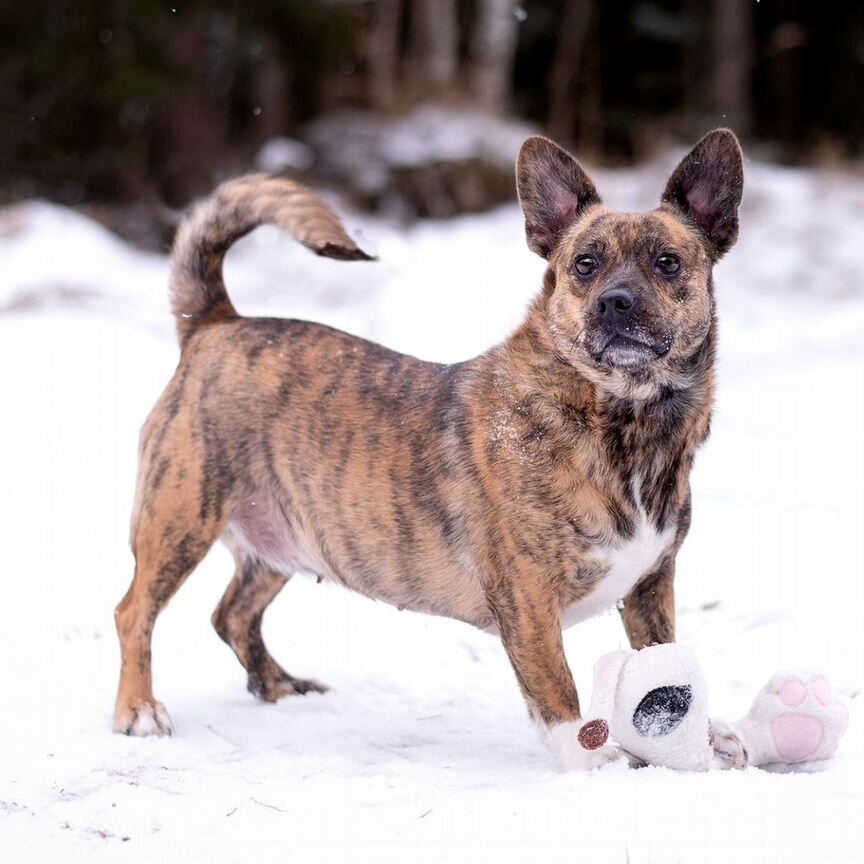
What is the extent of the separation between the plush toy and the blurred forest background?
9548mm

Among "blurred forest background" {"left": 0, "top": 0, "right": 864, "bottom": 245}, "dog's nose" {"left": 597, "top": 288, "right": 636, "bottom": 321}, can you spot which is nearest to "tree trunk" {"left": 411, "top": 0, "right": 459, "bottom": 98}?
"blurred forest background" {"left": 0, "top": 0, "right": 864, "bottom": 245}

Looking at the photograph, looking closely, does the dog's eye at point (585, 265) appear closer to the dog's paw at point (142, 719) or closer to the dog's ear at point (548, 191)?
the dog's ear at point (548, 191)

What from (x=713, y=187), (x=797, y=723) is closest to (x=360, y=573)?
(x=797, y=723)

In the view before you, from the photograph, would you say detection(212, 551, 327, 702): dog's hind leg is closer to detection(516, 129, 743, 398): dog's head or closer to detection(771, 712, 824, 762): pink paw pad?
detection(516, 129, 743, 398): dog's head

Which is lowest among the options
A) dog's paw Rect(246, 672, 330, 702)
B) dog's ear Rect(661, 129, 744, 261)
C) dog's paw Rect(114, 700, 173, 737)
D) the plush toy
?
dog's paw Rect(246, 672, 330, 702)

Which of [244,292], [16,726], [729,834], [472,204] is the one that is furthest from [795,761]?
[472,204]

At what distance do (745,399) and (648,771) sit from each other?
5587 mm

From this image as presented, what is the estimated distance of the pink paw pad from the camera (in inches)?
130

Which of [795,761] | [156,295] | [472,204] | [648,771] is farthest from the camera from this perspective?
[472,204]

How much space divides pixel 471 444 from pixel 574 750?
3.11 feet

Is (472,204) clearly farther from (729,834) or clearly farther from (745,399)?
(729,834)

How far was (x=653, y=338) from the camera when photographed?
352 centimetres

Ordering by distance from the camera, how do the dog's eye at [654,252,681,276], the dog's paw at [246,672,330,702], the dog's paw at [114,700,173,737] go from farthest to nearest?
the dog's paw at [246,672,330,702], the dog's paw at [114,700,173,737], the dog's eye at [654,252,681,276]

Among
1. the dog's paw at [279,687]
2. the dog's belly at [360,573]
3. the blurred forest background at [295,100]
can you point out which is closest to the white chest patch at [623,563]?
the dog's belly at [360,573]
